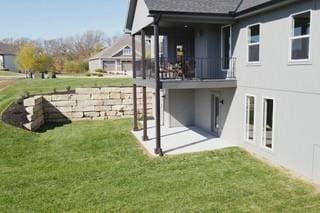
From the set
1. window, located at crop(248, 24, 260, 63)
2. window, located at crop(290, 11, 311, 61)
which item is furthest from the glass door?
window, located at crop(290, 11, 311, 61)

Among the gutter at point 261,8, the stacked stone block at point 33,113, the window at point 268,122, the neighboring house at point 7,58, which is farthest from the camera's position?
the neighboring house at point 7,58

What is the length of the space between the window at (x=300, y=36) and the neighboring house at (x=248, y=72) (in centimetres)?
3

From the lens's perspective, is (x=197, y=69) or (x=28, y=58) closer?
(x=197, y=69)

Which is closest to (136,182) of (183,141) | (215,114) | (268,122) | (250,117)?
(183,141)

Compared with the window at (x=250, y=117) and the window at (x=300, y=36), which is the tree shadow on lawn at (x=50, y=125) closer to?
the window at (x=250, y=117)

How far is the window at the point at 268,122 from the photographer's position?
33.2 feet

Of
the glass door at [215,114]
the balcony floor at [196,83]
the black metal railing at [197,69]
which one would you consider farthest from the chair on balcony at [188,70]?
the balcony floor at [196,83]

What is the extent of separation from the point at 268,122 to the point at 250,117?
3.30ft

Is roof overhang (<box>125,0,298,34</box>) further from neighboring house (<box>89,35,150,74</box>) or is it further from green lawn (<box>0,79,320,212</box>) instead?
neighboring house (<box>89,35,150,74</box>)

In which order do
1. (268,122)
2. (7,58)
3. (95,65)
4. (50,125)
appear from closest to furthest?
(268,122), (50,125), (95,65), (7,58)

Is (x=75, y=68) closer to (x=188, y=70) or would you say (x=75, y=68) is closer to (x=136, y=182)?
A: (x=188, y=70)

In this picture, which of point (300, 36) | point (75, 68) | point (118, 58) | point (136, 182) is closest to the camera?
point (300, 36)

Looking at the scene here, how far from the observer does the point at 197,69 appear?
14.0 meters

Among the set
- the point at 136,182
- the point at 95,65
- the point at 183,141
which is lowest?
the point at 136,182
